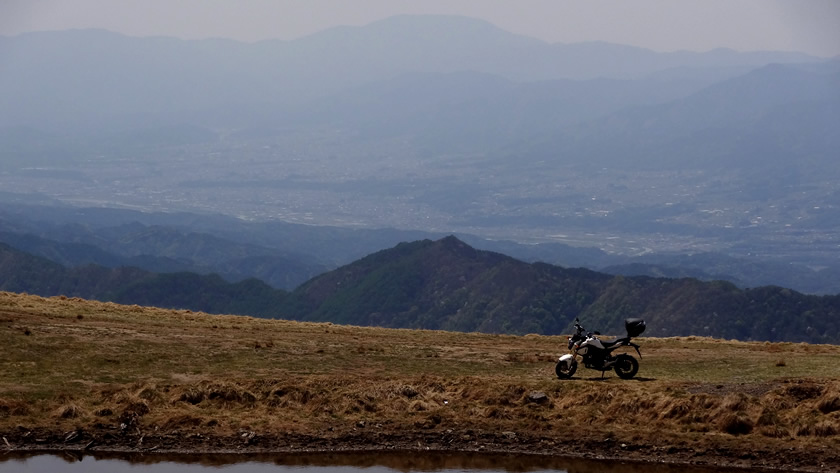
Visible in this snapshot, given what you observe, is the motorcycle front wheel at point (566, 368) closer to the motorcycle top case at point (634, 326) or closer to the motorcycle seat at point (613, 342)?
the motorcycle seat at point (613, 342)

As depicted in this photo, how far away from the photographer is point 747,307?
17075cm

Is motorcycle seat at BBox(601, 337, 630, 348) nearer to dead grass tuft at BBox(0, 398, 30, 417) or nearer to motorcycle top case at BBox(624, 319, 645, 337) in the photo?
motorcycle top case at BBox(624, 319, 645, 337)

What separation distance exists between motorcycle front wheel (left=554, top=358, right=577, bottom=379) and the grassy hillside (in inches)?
11.8

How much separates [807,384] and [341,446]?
12889 mm

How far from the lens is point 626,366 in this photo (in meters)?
30.8

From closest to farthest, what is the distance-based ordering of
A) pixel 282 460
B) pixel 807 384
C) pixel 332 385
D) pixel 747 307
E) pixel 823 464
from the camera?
1. pixel 823 464
2. pixel 282 460
3. pixel 807 384
4. pixel 332 385
5. pixel 747 307

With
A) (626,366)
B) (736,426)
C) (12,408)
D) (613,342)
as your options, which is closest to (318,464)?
(12,408)

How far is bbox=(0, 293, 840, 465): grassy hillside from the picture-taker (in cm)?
2725

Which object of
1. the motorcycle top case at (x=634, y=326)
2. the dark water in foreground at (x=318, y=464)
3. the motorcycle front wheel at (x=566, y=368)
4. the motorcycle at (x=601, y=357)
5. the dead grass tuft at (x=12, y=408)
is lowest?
the dark water in foreground at (x=318, y=464)

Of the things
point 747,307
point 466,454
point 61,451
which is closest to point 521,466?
point 466,454

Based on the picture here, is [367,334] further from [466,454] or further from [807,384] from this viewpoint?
[807,384]

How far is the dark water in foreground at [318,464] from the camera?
84.2 feet

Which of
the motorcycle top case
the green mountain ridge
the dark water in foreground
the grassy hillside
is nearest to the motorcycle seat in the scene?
the motorcycle top case

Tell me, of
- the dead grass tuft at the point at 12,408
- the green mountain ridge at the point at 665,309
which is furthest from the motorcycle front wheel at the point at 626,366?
the green mountain ridge at the point at 665,309
